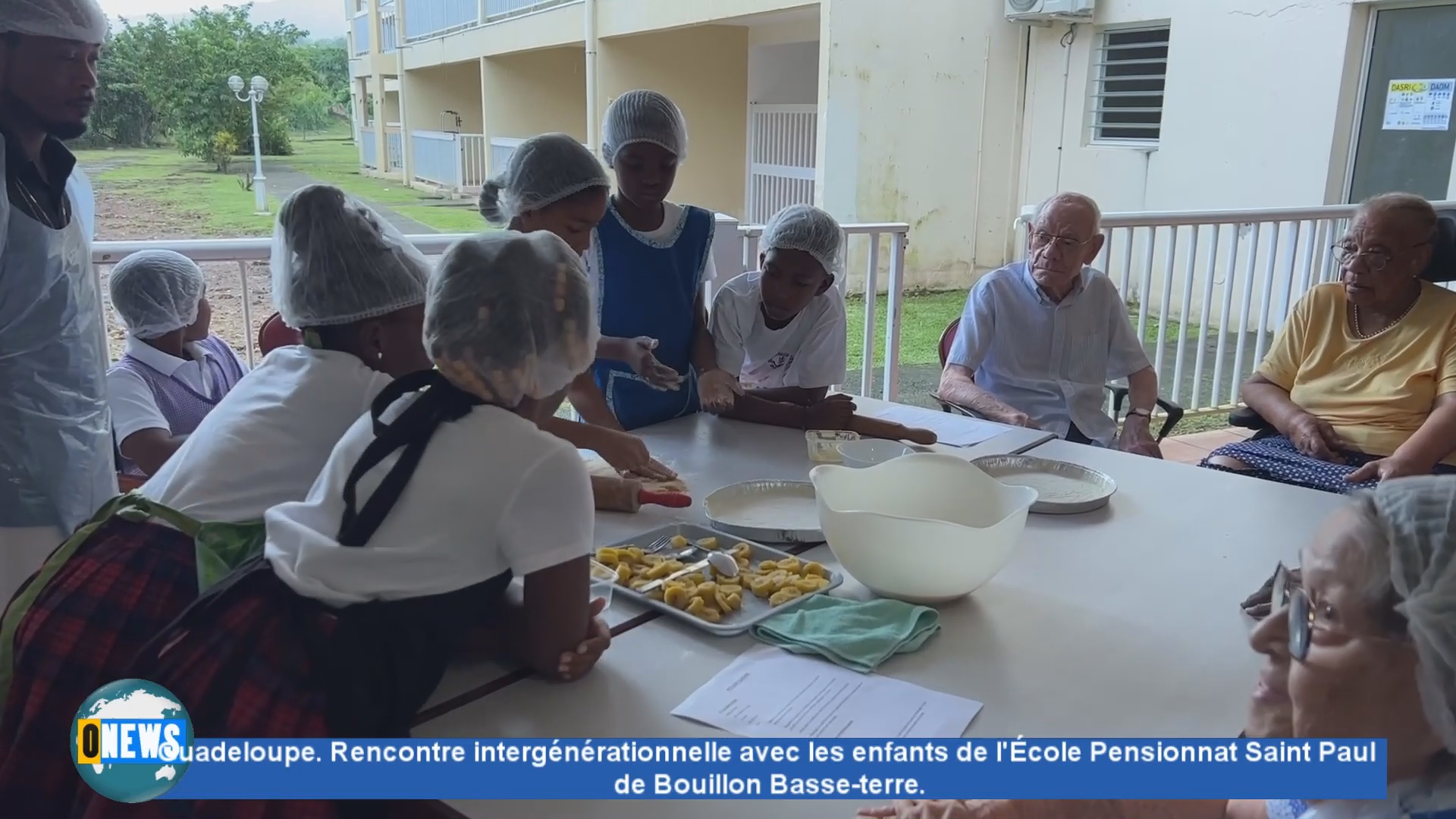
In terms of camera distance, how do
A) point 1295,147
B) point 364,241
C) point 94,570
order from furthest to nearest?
point 1295,147
point 364,241
point 94,570

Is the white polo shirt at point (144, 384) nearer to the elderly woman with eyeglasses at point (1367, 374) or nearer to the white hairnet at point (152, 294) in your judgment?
the white hairnet at point (152, 294)

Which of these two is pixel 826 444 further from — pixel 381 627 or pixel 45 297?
pixel 45 297

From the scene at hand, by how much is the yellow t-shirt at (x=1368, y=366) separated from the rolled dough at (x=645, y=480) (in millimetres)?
1962

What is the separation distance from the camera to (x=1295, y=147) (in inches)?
225

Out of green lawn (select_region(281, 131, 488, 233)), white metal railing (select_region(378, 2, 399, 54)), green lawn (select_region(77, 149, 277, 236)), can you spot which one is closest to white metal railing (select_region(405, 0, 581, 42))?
white metal railing (select_region(378, 2, 399, 54))

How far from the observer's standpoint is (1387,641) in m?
0.78

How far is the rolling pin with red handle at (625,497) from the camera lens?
68.4 inches

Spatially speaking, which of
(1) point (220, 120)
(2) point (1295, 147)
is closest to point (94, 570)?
(1) point (220, 120)

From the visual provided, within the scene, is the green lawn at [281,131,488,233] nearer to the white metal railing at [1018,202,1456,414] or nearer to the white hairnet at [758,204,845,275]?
the white hairnet at [758,204,845,275]

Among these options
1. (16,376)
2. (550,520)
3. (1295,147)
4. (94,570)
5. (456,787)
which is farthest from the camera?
(1295,147)

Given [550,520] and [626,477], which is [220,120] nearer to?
[626,477]

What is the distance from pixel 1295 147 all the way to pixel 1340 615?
5.91m

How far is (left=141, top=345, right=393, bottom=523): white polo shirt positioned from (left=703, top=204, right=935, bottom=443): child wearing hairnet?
102cm

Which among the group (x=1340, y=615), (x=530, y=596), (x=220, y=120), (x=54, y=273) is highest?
(x=220, y=120)
